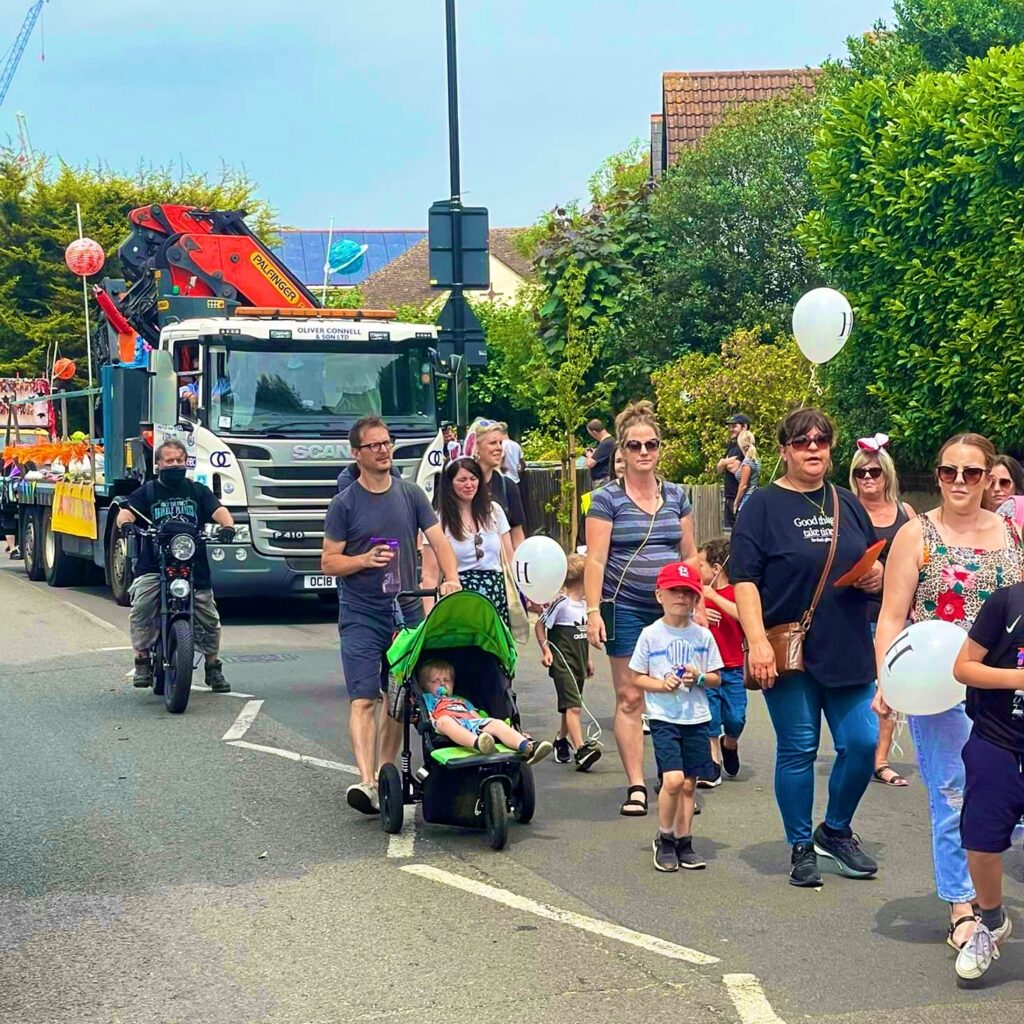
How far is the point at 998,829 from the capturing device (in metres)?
5.19

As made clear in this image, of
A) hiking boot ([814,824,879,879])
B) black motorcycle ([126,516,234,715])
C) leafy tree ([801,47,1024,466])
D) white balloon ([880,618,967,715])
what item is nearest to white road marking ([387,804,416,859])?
hiking boot ([814,824,879,879])

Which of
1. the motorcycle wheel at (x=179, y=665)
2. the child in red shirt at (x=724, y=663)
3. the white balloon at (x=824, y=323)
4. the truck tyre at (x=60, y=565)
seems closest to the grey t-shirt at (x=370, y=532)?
the child in red shirt at (x=724, y=663)

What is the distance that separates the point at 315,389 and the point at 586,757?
8050 mm

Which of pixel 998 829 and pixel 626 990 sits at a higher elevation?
pixel 998 829

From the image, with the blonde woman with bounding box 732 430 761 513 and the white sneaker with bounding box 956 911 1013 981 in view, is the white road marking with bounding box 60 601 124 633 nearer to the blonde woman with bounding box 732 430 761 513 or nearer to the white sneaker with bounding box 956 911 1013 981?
the blonde woman with bounding box 732 430 761 513

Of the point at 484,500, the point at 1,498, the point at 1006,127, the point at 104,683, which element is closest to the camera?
the point at 484,500

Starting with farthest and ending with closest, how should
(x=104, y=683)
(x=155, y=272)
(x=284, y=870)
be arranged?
(x=155, y=272) → (x=104, y=683) → (x=284, y=870)

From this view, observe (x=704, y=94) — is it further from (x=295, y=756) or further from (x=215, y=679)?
(x=295, y=756)

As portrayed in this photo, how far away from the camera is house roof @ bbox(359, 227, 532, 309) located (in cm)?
6203

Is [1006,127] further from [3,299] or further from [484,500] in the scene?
[3,299]

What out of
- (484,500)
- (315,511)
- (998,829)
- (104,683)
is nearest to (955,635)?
(998,829)

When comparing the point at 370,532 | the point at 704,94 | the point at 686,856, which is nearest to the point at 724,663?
the point at 686,856

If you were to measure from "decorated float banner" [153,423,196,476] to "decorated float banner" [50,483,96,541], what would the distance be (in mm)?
3044

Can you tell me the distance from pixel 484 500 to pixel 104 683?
15.5 ft
